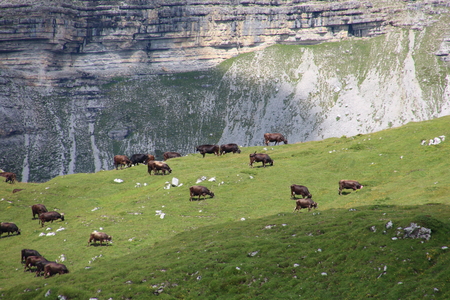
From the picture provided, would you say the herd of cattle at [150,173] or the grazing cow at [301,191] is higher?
the grazing cow at [301,191]

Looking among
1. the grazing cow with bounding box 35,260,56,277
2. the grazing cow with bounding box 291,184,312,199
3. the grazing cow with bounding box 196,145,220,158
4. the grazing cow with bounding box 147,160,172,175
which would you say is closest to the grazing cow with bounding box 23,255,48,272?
the grazing cow with bounding box 35,260,56,277

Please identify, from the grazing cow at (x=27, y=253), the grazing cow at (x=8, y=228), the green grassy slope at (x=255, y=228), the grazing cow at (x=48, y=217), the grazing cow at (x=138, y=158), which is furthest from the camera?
the grazing cow at (x=138, y=158)

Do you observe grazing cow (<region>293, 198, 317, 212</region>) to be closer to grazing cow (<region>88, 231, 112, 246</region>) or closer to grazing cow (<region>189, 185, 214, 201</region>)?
grazing cow (<region>189, 185, 214, 201</region>)

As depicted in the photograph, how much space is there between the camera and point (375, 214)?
99.5 feet

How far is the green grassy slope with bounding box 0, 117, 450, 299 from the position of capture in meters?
23.2

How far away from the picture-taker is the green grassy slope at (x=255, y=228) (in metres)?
23.2

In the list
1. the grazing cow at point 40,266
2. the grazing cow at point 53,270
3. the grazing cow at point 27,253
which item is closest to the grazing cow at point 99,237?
the grazing cow at point 27,253

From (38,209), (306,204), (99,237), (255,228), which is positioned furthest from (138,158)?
(255,228)

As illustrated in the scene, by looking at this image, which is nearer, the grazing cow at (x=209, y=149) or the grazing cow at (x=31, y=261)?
the grazing cow at (x=31, y=261)

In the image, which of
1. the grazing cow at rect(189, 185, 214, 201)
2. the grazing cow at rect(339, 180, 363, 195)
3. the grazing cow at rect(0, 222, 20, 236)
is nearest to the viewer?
the grazing cow at rect(0, 222, 20, 236)

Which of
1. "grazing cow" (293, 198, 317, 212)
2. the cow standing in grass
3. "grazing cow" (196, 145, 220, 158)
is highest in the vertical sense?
"grazing cow" (293, 198, 317, 212)

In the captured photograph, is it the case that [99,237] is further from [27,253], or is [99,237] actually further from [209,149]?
[209,149]

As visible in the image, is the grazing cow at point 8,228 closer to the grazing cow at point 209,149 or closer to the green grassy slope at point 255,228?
the green grassy slope at point 255,228

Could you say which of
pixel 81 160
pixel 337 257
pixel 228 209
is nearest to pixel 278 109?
pixel 81 160
